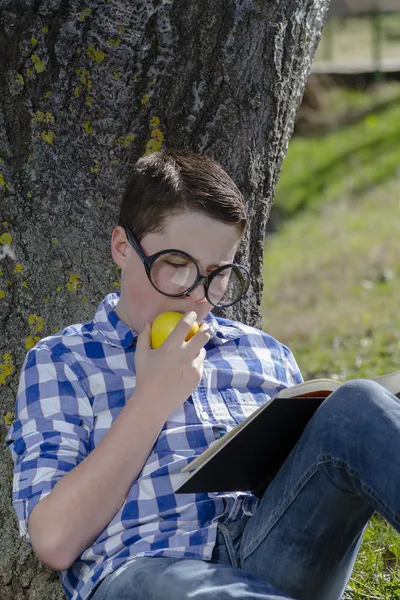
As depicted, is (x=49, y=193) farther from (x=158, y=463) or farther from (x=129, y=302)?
(x=158, y=463)

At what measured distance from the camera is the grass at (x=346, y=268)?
17.8 feet

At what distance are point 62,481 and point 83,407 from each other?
0.83ft

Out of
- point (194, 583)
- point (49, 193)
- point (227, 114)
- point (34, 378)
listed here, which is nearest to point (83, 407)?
point (34, 378)

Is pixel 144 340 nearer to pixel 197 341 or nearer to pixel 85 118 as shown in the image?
pixel 197 341

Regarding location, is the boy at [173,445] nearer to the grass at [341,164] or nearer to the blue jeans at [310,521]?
the blue jeans at [310,521]

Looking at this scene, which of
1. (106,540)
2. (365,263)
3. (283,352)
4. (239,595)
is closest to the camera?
(239,595)

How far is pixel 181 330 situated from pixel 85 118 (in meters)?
0.90

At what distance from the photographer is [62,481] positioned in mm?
2090

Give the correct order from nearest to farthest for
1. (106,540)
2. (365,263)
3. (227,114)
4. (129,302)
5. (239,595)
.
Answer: (239,595), (106,540), (129,302), (227,114), (365,263)

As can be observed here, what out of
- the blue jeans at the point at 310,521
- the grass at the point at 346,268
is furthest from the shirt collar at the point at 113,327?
the grass at the point at 346,268

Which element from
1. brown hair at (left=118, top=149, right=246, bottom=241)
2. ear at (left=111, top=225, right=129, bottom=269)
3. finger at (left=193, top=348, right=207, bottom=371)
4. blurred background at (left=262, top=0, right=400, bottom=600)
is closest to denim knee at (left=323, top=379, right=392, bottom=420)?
finger at (left=193, top=348, right=207, bottom=371)

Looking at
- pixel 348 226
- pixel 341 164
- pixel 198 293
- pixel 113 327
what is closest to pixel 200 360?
pixel 198 293

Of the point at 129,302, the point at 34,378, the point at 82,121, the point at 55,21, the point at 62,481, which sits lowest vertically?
the point at 62,481

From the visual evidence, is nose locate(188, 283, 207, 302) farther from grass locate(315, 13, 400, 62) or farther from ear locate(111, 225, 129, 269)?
grass locate(315, 13, 400, 62)
